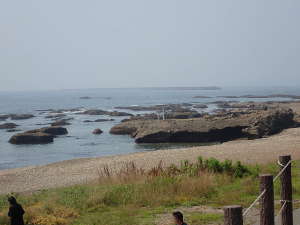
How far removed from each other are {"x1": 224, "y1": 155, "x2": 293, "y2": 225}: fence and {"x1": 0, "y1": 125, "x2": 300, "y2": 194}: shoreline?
13719mm

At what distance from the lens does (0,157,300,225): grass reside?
10281 millimetres

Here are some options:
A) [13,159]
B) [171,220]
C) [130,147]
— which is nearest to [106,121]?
[130,147]

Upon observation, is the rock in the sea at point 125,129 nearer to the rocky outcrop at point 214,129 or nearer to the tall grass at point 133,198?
the rocky outcrop at point 214,129

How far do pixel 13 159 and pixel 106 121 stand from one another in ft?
111

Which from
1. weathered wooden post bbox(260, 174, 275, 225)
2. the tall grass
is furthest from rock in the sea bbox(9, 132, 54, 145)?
weathered wooden post bbox(260, 174, 275, 225)

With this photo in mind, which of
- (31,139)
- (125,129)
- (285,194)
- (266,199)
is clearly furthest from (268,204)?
(125,129)

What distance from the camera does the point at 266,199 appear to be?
612cm

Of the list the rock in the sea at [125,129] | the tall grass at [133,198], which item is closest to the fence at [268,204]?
the tall grass at [133,198]

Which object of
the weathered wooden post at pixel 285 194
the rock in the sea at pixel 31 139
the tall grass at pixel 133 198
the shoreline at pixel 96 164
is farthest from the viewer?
the rock in the sea at pixel 31 139

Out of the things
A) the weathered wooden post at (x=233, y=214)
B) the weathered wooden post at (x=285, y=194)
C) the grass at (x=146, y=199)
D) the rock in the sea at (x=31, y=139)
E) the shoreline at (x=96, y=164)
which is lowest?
the rock in the sea at (x=31, y=139)

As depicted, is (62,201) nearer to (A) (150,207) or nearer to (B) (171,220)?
(A) (150,207)

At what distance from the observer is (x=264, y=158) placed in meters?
24.9

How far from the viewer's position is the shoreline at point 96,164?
73.3 ft

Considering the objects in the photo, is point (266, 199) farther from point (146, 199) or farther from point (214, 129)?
point (214, 129)
